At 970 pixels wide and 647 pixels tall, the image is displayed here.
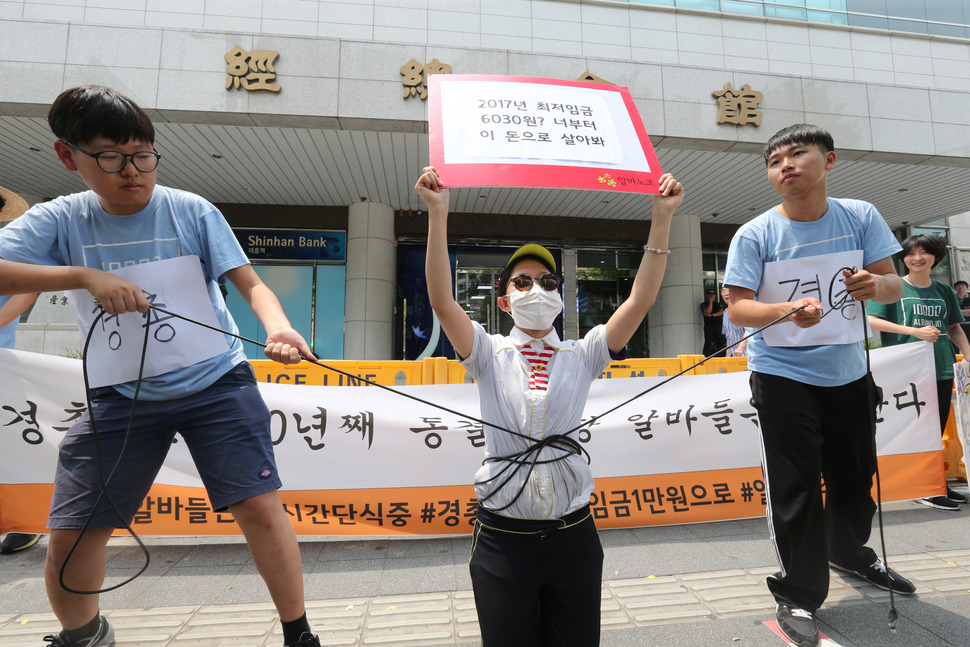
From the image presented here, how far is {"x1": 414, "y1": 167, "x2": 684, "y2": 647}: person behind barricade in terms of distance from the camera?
1.59 m

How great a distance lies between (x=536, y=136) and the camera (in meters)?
1.96

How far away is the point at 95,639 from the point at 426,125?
7397mm

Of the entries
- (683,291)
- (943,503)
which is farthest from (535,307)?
(683,291)

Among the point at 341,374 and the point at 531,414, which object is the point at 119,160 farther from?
the point at 341,374

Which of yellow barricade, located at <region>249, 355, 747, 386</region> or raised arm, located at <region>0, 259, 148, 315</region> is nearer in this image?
raised arm, located at <region>0, 259, 148, 315</region>

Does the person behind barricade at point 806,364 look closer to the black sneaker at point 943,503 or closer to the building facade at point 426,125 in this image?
the black sneaker at point 943,503

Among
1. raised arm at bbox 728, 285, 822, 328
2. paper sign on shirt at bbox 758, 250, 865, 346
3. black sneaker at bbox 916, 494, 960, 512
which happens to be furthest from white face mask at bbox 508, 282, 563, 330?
black sneaker at bbox 916, 494, 960, 512

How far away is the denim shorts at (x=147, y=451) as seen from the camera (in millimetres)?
1854

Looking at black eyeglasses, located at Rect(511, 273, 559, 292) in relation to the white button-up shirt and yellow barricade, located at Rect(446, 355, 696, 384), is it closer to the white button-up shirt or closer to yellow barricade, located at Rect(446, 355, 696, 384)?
the white button-up shirt

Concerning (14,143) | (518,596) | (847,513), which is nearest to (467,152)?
(518,596)

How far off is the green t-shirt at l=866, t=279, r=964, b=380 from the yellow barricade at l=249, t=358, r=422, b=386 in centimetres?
376

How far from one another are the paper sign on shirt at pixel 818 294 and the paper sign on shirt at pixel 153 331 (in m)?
2.42

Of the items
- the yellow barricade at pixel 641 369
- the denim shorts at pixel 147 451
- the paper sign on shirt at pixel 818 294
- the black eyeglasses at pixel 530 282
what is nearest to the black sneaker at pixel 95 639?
the denim shorts at pixel 147 451

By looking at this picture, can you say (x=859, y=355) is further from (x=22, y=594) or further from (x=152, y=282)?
(x=22, y=594)
